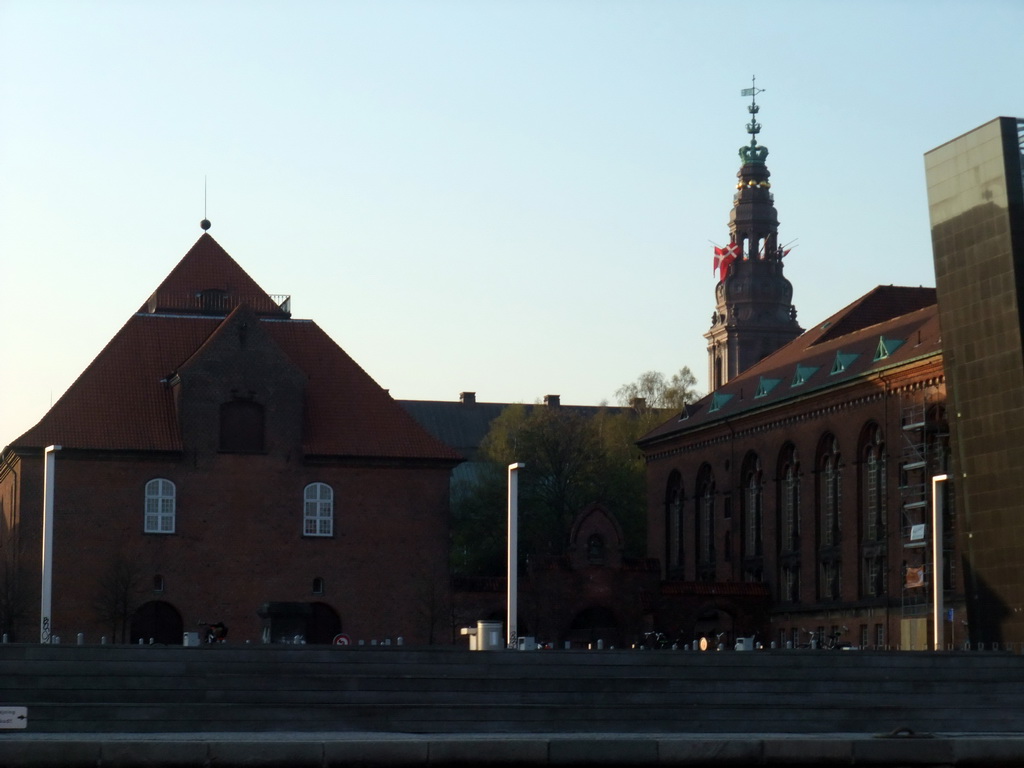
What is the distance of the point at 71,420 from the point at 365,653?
108 feet

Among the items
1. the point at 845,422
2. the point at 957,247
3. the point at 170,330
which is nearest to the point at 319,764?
the point at 957,247

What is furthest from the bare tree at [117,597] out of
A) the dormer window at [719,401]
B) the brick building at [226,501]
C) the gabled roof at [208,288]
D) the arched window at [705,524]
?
the dormer window at [719,401]

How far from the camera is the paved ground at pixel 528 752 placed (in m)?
15.8

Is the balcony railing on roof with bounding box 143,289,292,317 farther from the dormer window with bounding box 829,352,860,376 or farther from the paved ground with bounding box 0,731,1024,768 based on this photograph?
the paved ground with bounding box 0,731,1024,768

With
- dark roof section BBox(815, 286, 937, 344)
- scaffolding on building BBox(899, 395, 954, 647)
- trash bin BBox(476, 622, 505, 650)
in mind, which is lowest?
trash bin BBox(476, 622, 505, 650)

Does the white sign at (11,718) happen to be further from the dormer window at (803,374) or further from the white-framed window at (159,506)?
the dormer window at (803,374)

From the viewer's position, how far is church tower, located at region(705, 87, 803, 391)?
137375mm

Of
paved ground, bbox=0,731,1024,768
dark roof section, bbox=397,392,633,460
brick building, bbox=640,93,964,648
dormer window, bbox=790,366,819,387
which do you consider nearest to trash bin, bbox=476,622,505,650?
paved ground, bbox=0,731,1024,768

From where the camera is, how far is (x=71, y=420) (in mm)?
63594

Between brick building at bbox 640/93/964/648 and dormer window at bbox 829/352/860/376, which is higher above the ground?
dormer window at bbox 829/352/860/376

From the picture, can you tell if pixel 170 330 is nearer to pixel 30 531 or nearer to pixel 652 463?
pixel 30 531

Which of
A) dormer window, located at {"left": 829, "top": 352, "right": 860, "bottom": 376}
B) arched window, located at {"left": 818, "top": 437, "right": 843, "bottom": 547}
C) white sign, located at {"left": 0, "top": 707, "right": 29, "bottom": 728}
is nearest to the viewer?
white sign, located at {"left": 0, "top": 707, "right": 29, "bottom": 728}

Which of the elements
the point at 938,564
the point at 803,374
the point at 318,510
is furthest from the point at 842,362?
the point at 938,564

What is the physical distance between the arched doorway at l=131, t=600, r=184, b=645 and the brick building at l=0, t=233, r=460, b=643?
47 millimetres
